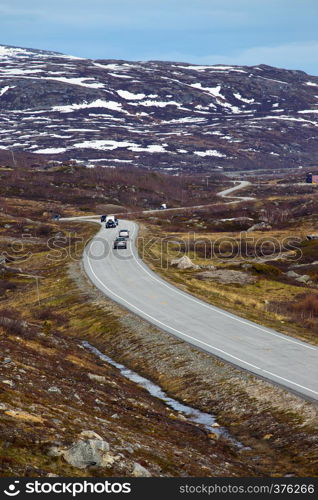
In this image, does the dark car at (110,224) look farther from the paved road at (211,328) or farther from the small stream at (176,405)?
the small stream at (176,405)

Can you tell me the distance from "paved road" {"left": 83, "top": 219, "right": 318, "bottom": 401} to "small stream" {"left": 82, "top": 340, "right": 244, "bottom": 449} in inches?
172

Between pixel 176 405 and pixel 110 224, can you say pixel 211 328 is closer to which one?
pixel 176 405

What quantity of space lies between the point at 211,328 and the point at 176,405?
12.0m

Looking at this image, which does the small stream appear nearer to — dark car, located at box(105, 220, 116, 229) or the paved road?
the paved road

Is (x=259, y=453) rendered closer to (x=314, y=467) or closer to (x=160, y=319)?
(x=314, y=467)

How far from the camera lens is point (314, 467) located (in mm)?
20609

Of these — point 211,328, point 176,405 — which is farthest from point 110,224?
point 176,405

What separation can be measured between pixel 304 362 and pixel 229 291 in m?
28.5

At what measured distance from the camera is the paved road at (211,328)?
3158cm

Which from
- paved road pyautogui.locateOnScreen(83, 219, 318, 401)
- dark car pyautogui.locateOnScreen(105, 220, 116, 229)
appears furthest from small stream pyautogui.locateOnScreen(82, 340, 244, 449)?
dark car pyautogui.locateOnScreen(105, 220, 116, 229)

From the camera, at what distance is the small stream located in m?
25.9

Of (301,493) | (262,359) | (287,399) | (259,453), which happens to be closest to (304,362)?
(262,359)

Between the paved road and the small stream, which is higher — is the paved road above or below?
above

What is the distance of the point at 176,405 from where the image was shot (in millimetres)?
29828
